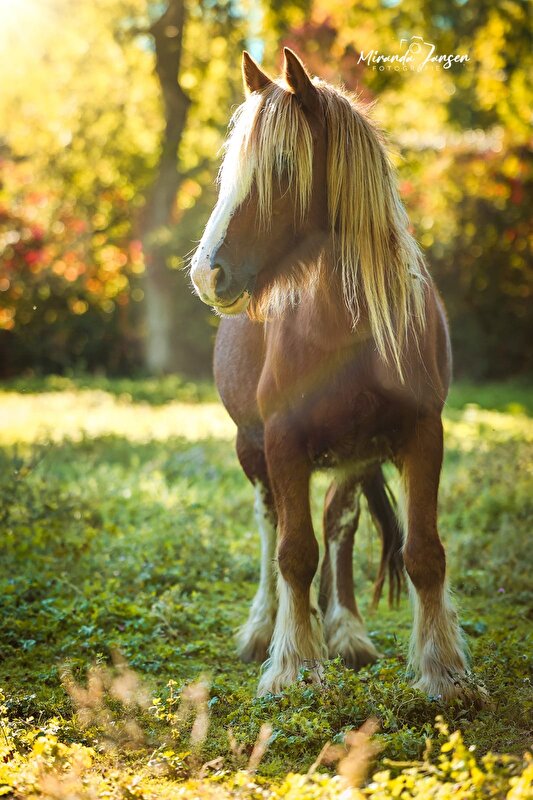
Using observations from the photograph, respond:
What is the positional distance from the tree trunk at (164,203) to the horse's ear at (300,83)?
12.6 metres

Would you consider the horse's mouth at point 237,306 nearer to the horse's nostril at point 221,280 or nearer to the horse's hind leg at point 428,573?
the horse's nostril at point 221,280

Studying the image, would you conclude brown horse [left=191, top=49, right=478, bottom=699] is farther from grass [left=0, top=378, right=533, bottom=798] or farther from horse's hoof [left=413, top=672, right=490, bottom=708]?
grass [left=0, top=378, right=533, bottom=798]

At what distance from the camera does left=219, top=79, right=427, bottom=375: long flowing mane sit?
128 inches

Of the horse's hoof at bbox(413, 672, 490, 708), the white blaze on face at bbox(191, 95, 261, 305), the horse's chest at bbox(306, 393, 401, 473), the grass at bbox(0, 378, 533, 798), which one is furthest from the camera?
the horse's chest at bbox(306, 393, 401, 473)

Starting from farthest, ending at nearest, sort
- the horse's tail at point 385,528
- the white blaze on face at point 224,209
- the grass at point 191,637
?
the horse's tail at point 385,528
the white blaze on face at point 224,209
the grass at point 191,637

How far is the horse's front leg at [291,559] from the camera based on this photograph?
359 cm

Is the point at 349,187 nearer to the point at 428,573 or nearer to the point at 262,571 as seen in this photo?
the point at 428,573

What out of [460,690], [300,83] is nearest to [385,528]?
[460,690]

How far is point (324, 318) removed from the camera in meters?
3.57

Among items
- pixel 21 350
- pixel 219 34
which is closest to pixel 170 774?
pixel 219 34

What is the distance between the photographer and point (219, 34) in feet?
51.0

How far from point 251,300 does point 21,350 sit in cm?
1598

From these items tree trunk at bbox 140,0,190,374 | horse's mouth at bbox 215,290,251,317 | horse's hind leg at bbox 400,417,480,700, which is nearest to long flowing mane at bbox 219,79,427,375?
horse's mouth at bbox 215,290,251,317

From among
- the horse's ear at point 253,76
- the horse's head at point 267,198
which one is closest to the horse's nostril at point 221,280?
the horse's head at point 267,198
